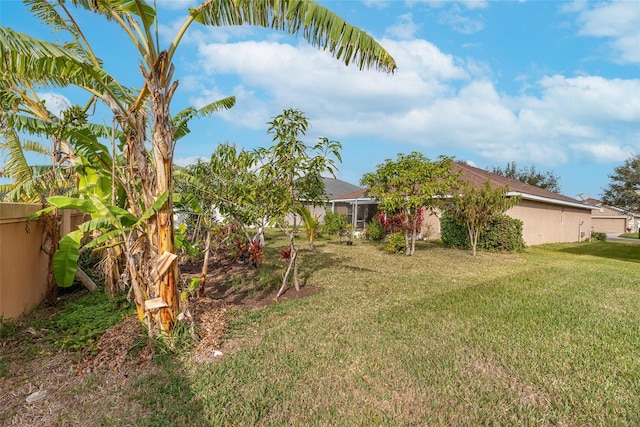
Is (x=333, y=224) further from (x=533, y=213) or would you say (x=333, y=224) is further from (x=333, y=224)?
(x=533, y=213)

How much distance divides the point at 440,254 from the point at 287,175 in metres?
9.64

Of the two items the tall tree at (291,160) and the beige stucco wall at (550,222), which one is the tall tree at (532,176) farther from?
the tall tree at (291,160)

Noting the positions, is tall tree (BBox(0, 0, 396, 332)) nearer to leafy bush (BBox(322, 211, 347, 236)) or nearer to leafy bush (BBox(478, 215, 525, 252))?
leafy bush (BBox(478, 215, 525, 252))

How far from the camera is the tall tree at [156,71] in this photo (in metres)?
4.07

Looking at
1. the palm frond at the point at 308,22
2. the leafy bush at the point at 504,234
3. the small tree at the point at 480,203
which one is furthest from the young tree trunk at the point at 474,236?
the palm frond at the point at 308,22

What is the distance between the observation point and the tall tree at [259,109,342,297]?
21.3ft

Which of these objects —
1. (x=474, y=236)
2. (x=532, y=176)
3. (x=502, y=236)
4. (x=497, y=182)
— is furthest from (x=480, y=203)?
(x=532, y=176)

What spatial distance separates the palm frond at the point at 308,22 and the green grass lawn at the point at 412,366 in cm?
388

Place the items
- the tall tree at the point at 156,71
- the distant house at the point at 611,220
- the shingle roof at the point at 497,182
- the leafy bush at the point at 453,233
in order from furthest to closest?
the distant house at the point at 611,220
the shingle roof at the point at 497,182
the leafy bush at the point at 453,233
the tall tree at the point at 156,71

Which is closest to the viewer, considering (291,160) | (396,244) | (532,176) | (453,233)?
(291,160)

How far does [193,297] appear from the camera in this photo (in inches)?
248

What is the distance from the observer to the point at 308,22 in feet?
14.7

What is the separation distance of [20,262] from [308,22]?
18.0 feet

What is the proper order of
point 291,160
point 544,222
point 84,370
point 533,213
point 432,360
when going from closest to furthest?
1. point 84,370
2. point 432,360
3. point 291,160
4. point 533,213
5. point 544,222
